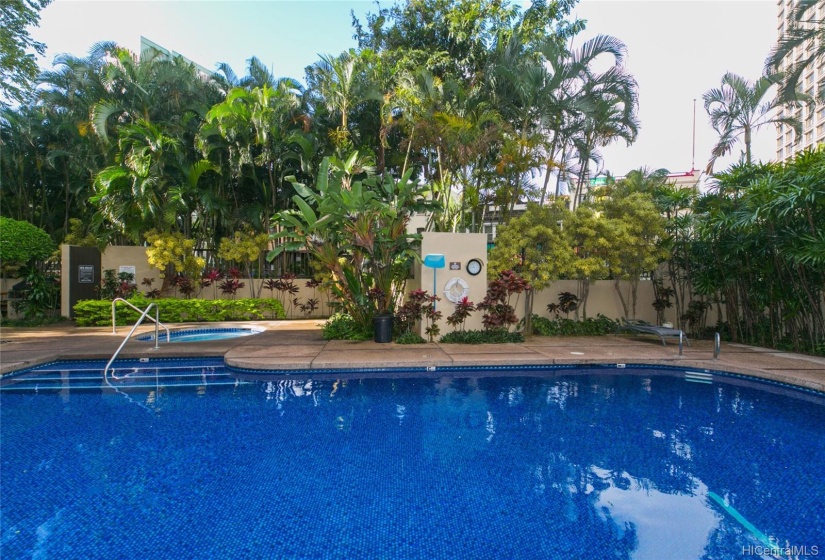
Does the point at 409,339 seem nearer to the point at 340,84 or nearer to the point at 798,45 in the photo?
the point at 340,84

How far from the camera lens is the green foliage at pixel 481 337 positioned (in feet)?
33.2

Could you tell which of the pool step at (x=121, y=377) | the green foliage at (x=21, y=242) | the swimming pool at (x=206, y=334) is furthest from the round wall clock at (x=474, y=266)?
the green foliage at (x=21, y=242)

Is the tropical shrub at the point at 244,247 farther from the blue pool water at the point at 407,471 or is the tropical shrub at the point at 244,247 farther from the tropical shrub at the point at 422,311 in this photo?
the blue pool water at the point at 407,471

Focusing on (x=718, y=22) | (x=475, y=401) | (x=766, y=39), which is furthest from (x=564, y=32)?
(x=475, y=401)

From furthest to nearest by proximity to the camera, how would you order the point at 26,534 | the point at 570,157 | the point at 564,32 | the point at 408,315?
the point at 564,32 → the point at 570,157 → the point at 408,315 → the point at 26,534

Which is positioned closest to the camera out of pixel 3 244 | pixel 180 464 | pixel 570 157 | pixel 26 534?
pixel 26 534

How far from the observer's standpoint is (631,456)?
15.0 ft

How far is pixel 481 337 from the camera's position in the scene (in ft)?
33.4

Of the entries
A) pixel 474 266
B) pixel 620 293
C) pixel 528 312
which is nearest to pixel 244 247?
pixel 474 266

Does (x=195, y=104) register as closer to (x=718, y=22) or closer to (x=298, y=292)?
(x=298, y=292)

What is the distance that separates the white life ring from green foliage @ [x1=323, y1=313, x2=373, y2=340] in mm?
2033

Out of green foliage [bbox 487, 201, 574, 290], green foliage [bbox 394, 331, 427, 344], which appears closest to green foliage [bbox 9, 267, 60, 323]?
green foliage [bbox 394, 331, 427, 344]

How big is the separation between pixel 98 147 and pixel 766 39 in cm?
2436

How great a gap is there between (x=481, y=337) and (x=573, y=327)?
10.3 ft
